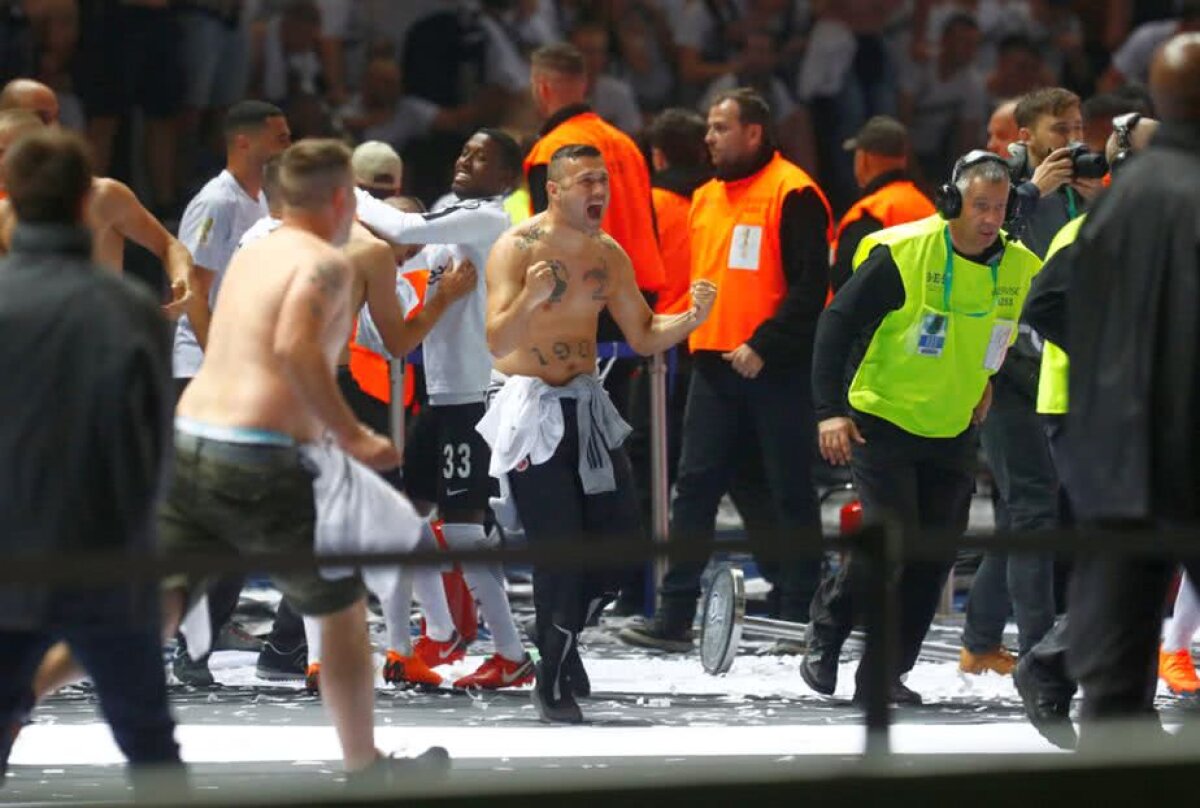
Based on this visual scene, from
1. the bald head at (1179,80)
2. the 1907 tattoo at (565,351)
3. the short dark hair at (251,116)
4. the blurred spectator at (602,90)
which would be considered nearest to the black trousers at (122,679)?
the bald head at (1179,80)

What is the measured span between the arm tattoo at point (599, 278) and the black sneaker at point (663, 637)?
190 centimetres

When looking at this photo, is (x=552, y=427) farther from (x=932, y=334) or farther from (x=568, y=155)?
(x=932, y=334)

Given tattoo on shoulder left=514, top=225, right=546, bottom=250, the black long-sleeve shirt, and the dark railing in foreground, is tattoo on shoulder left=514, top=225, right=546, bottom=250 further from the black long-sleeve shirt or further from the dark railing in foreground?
the dark railing in foreground

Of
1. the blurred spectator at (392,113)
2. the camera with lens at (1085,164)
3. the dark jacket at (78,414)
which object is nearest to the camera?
the dark jacket at (78,414)

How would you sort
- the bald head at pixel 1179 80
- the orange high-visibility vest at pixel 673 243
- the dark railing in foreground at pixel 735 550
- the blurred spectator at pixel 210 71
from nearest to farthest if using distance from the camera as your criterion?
the dark railing in foreground at pixel 735 550
the bald head at pixel 1179 80
the orange high-visibility vest at pixel 673 243
the blurred spectator at pixel 210 71

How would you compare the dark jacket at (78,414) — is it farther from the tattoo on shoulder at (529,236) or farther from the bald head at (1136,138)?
the bald head at (1136,138)

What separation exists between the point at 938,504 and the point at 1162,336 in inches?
114

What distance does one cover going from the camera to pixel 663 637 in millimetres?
10094

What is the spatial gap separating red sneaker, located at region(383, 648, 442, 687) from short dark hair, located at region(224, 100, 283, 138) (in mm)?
2022

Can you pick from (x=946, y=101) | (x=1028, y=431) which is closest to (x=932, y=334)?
(x=1028, y=431)

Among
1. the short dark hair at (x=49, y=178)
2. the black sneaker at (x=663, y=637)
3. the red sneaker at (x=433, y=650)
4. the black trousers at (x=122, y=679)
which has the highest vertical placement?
the short dark hair at (x=49, y=178)

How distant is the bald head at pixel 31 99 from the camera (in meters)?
9.62

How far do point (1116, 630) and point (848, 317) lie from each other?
8.97 ft

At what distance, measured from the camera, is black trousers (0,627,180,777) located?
18.4 ft
